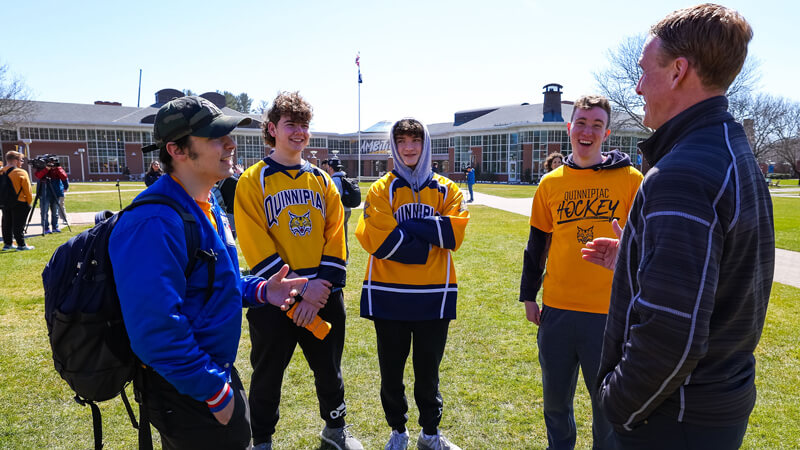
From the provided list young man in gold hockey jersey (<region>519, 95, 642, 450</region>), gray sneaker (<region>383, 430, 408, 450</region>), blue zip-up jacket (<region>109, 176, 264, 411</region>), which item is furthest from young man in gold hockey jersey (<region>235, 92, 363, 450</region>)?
young man in gold hockey jersey (<region>519, 95, 642, 450</region>)

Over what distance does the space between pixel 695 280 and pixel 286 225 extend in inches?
99.2

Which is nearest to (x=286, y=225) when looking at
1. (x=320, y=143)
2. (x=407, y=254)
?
(x=407, y=254)

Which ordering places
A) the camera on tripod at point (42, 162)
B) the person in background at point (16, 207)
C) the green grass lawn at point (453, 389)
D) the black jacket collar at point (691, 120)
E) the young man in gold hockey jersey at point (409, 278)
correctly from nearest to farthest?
the black jacket collar at point (691, 120), the young man in gold hockey jersey at point (409, 278), the green grass lawn at point (453, 389), the person in background at point (16, 207), the camera on tripod at point (42, 162)

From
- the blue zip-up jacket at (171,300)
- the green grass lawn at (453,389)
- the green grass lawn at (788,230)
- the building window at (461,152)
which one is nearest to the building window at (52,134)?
the building window at (461,152)

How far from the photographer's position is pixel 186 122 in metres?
1.99

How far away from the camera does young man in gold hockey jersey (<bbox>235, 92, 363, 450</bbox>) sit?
10.2 ft

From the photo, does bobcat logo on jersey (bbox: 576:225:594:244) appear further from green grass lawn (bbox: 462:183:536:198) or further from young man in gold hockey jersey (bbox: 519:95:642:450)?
green grass lawn (bbox: 462:183:536:198)

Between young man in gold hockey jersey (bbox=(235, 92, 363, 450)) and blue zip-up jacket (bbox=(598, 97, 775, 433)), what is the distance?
2.04 meters

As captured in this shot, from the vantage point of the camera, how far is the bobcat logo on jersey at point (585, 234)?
9.61 ft

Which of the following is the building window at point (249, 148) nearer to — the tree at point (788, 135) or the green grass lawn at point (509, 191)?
the green grass lawn at point (509, 191)

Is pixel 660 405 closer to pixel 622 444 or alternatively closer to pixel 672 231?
pixel 622 444

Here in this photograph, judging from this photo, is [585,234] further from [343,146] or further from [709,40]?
[343,146]

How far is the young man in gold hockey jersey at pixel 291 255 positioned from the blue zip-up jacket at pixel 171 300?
1092 mm

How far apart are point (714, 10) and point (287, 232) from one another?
263 centimetres
